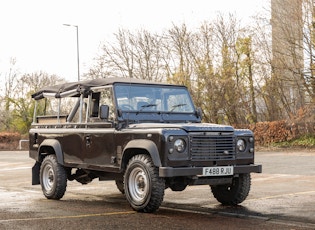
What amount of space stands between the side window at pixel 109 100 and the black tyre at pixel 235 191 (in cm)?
236

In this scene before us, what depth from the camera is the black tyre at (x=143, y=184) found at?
9.01 m

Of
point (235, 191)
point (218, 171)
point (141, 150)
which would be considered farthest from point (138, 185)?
point (235, 191)

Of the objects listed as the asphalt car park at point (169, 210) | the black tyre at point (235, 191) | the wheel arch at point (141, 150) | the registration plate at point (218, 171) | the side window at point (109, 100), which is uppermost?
the side window at point (109, 100)

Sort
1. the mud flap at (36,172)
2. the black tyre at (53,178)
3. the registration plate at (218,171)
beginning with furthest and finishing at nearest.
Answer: the mud flap at (36,172) < the black tyre at (53,178) < the registration plate at (218,171)

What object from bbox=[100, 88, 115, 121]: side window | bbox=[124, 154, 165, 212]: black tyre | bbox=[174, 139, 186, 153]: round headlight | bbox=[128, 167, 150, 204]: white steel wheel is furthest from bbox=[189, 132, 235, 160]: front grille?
bbox=[100, 88, 115, 121]: side window

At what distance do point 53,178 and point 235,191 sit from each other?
3836mm

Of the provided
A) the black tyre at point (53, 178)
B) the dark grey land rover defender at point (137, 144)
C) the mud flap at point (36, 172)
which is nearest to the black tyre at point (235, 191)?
the dark grey land rover defender at point (137, 144)

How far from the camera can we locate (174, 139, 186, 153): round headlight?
29.5 ft

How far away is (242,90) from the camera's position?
35812 mm

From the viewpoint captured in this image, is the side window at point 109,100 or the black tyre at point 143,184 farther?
the side window at point 109,100

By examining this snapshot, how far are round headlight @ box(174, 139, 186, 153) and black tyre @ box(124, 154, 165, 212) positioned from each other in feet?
1.56

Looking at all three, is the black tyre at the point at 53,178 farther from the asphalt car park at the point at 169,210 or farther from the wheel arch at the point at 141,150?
the wheel arch at the point at 141,150

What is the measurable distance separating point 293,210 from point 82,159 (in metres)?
4.02

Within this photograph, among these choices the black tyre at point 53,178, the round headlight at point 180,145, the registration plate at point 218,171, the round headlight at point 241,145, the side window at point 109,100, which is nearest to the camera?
the round headlight at point 180,145
